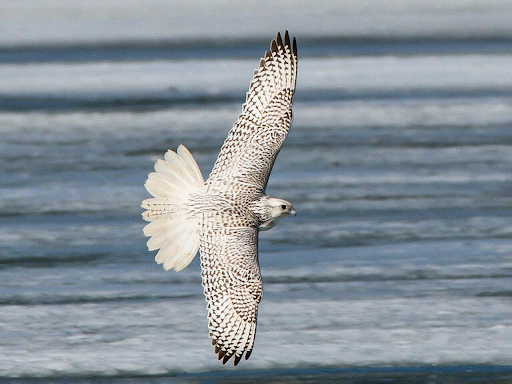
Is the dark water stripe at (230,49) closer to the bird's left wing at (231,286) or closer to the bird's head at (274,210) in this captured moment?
the bird's head at (274,210)

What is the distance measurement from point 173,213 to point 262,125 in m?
0.82

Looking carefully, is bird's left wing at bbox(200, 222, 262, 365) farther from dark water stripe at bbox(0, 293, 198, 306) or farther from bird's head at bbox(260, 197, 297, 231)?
dark water stripe at bbox(0, 293, 198, 306)

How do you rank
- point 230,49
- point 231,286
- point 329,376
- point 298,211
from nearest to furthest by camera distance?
point 329,376, point 231,286, point 298,211, point 230,49

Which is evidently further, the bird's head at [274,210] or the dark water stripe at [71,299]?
the dark water stripe at [71,299]

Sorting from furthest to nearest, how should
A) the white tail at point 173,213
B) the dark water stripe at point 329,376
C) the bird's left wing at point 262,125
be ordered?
the bird's left wing at point 262,125 → the white tail at point 173,213 → the dark water stripe at point 329,376

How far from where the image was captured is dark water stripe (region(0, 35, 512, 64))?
13.4 metres

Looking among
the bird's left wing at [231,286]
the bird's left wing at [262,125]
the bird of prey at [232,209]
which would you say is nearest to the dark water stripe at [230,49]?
the bird's left wing at [262,125]

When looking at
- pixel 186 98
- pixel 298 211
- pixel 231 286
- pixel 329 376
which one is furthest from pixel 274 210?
pixel 186 98

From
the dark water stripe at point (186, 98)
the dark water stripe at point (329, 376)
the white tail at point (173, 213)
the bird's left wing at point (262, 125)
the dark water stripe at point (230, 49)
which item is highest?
the dark water stripe at point (230, 49)

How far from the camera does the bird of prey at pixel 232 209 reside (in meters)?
5.77

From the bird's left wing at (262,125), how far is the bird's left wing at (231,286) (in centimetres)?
44

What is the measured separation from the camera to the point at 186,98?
11703mm

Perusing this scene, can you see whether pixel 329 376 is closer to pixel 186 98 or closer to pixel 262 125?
pixel 262 125

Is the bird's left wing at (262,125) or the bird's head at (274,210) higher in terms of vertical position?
the bird's left wing at (262,125)
